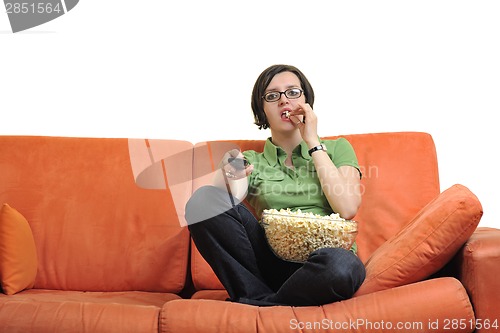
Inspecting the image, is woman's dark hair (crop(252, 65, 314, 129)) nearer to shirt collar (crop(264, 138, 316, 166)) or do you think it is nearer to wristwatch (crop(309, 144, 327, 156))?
shirt collar (crop(264, 138, 316, 166))

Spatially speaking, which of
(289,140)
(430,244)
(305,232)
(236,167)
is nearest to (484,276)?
(430,244)

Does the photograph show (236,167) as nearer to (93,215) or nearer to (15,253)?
(93,215)

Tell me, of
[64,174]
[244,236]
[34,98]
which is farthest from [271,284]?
[34,98]

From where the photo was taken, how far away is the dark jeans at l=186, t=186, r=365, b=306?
63.9 inches

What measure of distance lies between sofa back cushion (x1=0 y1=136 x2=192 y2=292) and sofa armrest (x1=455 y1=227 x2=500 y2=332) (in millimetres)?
1063

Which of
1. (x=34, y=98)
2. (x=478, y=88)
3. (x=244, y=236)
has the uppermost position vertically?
(x=34, y=98)

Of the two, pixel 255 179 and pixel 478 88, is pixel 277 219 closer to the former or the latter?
pixel 255 179

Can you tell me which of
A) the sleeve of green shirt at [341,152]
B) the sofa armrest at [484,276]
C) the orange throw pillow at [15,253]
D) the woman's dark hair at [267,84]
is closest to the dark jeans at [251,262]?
the sofa armrest at [484,276]

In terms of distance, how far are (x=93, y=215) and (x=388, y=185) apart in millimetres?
1107

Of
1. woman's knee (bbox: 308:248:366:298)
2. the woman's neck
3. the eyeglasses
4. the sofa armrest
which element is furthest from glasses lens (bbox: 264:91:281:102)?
the sofa armrest

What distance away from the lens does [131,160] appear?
7.84 ft

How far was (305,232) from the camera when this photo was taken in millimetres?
1732

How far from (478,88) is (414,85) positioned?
0.27 metres

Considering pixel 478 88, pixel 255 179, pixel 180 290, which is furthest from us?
pixel 478 88
